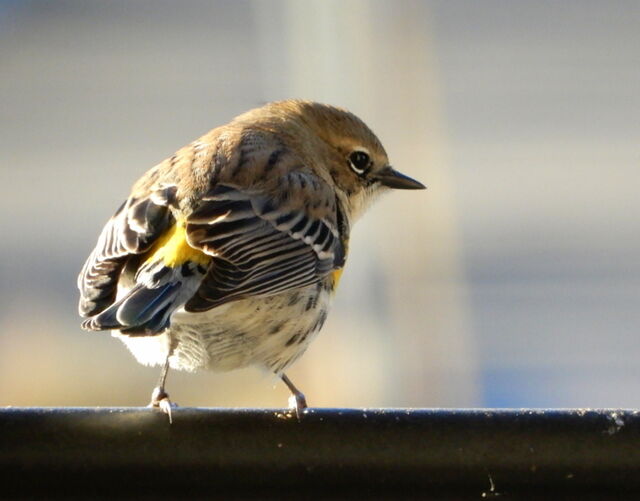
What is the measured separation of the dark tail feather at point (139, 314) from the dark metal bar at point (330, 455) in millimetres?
946

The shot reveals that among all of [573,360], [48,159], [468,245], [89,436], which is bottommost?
[573,360]

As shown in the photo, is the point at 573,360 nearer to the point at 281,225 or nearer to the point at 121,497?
the point at 281,225

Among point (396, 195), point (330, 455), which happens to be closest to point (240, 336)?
point (330, 455)

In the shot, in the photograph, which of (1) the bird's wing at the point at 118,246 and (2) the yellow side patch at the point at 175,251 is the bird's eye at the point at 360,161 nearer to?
(1) the bird's wing at the point at 118,246

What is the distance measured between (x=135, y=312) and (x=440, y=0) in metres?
6.63

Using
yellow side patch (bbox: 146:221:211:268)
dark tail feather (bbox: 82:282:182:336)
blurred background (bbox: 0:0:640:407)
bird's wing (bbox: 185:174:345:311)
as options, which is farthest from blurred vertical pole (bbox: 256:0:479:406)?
dark tail feather (bbox: 82:282:182:336)

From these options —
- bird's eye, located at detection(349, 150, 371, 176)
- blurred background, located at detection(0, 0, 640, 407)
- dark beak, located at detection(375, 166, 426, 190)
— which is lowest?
blurred background, located at detection(0, 0, 640, 407)

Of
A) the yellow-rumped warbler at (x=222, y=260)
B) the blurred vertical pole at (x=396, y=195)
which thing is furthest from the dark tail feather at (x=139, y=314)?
the blurred vertical pole at (x=396, y=195)

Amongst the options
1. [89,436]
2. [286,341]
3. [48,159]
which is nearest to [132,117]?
[48,159]

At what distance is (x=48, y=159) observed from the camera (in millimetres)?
9727

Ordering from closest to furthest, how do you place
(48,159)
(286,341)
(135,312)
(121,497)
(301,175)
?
(121,497) < (135,312) < (286,341) < (301,175) < (48,159)

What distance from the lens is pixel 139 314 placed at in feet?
12.1

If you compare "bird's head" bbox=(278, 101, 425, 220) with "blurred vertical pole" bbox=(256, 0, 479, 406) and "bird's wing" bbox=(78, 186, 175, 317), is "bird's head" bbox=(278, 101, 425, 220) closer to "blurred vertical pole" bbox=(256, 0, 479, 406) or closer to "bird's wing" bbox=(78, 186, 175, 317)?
"bird's wing" bbox=(78, 186, 175, 317)

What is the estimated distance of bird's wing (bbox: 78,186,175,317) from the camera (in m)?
4.20
